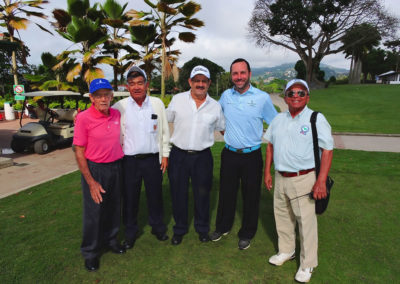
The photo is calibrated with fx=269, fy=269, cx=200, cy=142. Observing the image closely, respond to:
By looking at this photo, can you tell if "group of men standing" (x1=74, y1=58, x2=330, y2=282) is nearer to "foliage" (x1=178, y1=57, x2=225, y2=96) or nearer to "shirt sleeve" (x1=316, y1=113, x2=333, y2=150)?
"shirt sleeve" (x1=316, y1=113, x2=333, y2=150)

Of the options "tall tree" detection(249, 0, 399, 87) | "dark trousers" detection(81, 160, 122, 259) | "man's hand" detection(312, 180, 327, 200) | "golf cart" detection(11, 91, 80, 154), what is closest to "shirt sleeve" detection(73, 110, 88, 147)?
"dark trousers" detection(81, 160, 122, 259)

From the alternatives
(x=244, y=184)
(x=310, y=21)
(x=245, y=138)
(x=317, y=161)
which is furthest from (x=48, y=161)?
(x=310, y=21)

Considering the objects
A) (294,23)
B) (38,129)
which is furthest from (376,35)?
(38,129)

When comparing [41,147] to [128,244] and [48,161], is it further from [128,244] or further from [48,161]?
[128,244]

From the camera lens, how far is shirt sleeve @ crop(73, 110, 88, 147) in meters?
2.52

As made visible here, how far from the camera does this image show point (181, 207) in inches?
133

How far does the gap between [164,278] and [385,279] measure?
2.19 metres

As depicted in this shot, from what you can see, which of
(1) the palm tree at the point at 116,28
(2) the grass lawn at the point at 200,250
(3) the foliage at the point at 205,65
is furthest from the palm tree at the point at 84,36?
(3) the foliage at the point at 205,65

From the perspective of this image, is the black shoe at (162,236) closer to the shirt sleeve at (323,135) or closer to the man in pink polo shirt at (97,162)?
the man in pink polo shirt at (97,162)

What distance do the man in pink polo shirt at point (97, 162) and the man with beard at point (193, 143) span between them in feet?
2.19

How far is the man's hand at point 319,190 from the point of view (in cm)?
250

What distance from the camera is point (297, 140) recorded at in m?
2.53

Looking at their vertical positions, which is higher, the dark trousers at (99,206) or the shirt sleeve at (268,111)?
the shirt sleeve at (268,111)

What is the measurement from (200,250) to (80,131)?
1.93 m
